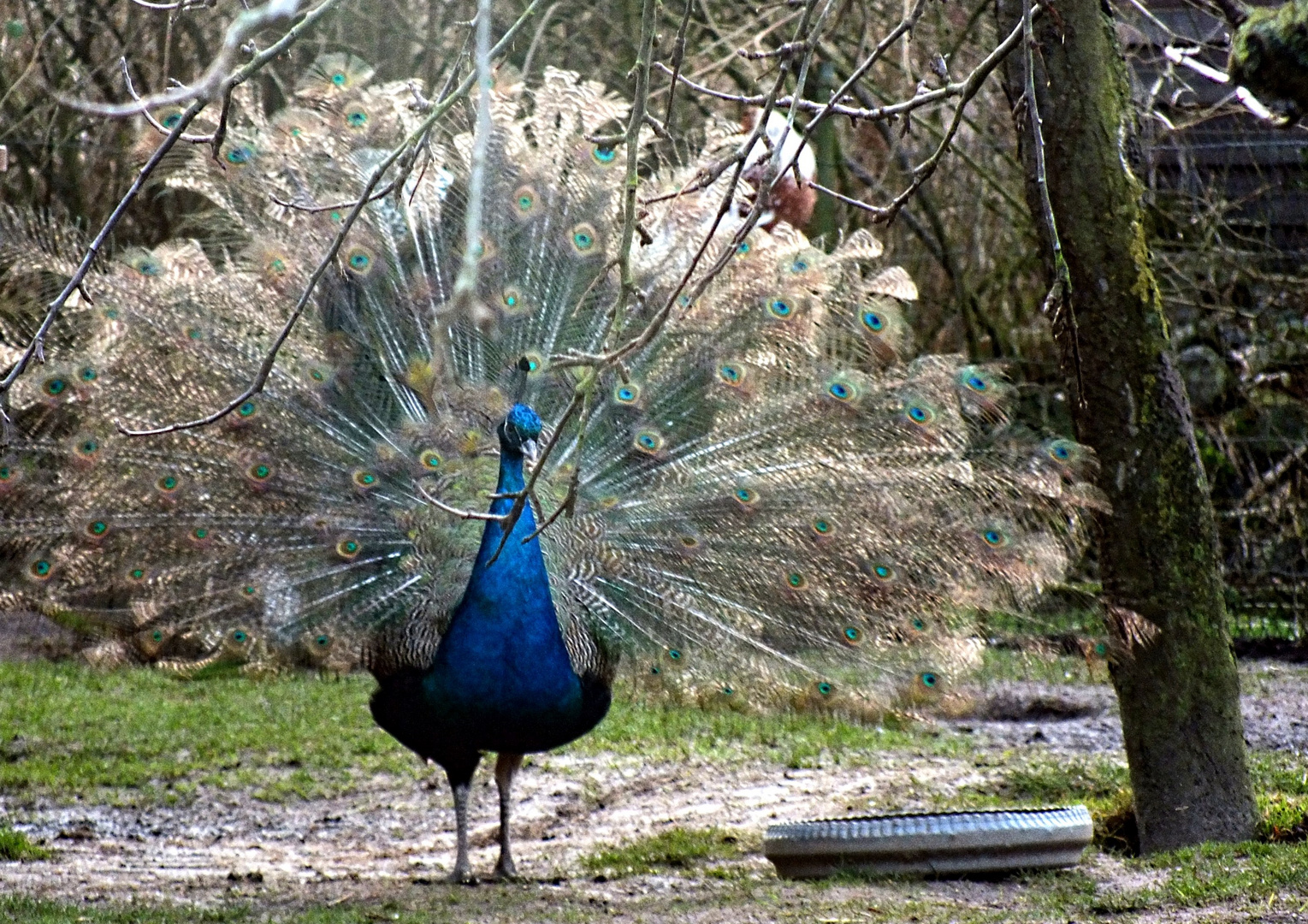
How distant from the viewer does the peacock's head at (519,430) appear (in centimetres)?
514

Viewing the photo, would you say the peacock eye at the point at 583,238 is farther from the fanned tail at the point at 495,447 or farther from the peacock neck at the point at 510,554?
the peacock neck at the point at 510,554

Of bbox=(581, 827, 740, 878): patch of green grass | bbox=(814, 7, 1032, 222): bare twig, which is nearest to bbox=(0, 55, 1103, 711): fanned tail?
bbox=(581, 827, 740, 878): patch of green grass

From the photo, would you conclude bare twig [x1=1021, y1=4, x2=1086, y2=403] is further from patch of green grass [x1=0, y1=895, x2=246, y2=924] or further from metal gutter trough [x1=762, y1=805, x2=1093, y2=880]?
patch of green grass [x1=0, y1=895, x2=246, y2=924]

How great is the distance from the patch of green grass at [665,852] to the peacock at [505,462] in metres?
0.34

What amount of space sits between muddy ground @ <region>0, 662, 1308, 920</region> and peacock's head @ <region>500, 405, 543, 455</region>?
136 cm

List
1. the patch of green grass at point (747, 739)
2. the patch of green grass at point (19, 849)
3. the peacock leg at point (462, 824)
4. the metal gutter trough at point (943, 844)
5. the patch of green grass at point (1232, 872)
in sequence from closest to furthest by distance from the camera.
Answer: the patch of green grass at point (1232, 872) → the metal gutter trough at point (943, 844) → the peacock leg at point (462, 824) → the patch of green grass at point (19, 849) → the patch of green grass at point (747, 739)

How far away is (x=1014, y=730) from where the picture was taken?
7.70 m

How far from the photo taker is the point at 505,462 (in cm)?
524

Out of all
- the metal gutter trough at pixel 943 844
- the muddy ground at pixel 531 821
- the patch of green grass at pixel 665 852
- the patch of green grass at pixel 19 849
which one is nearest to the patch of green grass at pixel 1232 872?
the muddy ground at pixel 531 821

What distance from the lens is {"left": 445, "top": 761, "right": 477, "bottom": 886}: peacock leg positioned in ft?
17.2

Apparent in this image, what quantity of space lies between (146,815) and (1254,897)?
4.13 m

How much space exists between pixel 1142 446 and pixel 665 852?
2033mm

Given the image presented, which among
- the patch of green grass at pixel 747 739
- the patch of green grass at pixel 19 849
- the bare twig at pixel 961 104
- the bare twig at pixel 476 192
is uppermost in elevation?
the bare twig at pixel 961 104

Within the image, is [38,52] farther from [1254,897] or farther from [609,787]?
[1254,897]
